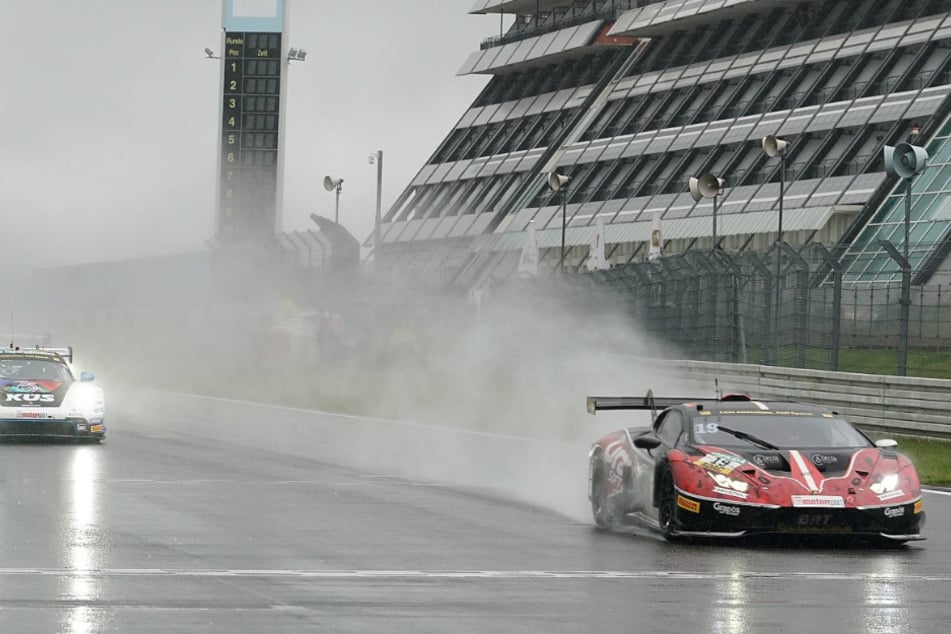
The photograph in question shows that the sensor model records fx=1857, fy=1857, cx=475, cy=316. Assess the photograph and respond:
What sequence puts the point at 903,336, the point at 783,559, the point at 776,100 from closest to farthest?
the point at 783,559 < the point at 903,336 < the point at 776,100

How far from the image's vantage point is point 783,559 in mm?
12352

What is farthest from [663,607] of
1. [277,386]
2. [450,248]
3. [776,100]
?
[450,248]

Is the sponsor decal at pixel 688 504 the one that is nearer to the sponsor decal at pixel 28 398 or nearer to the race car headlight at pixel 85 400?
the race car headlight at pixel 85 400

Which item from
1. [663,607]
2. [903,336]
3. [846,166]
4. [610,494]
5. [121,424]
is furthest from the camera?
[846,166]

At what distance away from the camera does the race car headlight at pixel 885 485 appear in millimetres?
12961

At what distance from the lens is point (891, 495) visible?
12977 mm

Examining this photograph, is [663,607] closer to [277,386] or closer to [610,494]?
[610,494]

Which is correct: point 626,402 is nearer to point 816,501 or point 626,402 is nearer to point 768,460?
point 768,460

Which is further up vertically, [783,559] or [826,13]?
[826,13]

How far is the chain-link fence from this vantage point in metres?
26.0

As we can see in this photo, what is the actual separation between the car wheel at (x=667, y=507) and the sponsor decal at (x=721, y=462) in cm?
29

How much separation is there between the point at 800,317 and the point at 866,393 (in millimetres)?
3204

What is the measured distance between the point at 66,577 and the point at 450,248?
244 ft

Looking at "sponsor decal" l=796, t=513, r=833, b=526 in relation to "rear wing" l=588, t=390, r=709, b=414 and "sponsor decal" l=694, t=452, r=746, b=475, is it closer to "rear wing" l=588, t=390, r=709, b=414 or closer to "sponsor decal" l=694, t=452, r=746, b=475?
"sponsor decal" l=694, t=452, r=746, b=475
